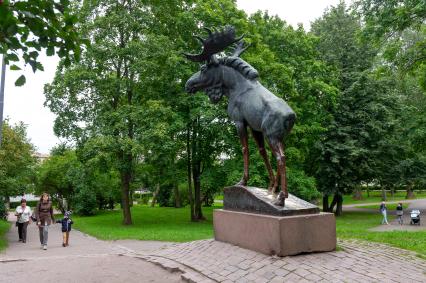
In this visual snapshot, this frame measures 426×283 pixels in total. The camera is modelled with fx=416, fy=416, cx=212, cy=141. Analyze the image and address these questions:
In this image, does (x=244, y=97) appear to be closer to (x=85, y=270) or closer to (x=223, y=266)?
(x=223, y=266)

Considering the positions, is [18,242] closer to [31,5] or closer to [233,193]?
[233,193]

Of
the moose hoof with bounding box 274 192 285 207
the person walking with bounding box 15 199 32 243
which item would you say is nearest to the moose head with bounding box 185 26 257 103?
the moose hoof with bounding box 274 192 285 207

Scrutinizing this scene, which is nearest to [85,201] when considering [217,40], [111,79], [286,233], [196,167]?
[196,167]

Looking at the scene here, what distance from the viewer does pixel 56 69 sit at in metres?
23.2

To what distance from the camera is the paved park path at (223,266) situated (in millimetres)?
6266

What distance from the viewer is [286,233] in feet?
22.7

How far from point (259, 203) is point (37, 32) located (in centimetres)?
471

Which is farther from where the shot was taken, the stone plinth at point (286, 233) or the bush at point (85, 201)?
the bush at point (85, 201)

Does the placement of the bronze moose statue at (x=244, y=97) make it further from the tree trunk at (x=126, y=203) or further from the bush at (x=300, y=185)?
the tree trunk at (x=126, y=203)

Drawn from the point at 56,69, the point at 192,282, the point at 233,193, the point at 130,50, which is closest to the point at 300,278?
the point at 192,282

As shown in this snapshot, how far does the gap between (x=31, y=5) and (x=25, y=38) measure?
42cm

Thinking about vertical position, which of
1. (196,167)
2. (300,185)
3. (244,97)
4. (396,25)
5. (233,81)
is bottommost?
(300,185)

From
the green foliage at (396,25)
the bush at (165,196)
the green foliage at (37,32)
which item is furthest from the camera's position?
the bush at (165,196)

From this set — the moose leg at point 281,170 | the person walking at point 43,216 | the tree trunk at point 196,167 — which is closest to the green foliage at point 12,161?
the person walking at point 43,216
